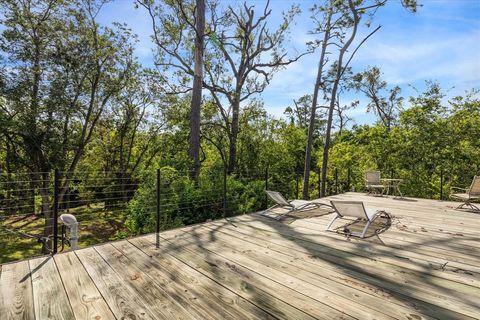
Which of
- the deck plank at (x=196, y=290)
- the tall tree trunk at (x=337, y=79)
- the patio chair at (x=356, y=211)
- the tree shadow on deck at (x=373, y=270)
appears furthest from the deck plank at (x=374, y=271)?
the tall tree trunk at (x=337, y=79)

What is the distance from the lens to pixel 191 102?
968 cm

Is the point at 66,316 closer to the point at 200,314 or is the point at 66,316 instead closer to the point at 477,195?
the point at 200,314

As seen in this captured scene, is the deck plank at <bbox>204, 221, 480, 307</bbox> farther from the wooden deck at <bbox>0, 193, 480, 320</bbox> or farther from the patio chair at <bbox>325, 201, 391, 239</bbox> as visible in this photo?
the patio chair at <bbox>325, 201, 391, 239</bbox>

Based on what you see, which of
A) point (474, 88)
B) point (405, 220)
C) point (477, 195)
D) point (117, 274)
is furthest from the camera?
point (474, 88)

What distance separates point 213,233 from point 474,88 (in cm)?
1298

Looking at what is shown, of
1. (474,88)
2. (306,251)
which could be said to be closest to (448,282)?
(306,251)

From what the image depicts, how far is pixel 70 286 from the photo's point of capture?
2.28 m

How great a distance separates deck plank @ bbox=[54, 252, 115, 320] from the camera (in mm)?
1888

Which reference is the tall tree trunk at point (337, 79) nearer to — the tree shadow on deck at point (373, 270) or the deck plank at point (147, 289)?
the tree shadow on deck at point (373, 270)

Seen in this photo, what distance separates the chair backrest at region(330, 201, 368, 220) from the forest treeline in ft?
10.2

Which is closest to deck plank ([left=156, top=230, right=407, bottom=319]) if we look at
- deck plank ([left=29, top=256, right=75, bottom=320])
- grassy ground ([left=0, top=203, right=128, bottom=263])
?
deck plank ([left=29, top=256, right=75, bottom=320])

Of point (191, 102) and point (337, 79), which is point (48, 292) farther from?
point (337, 79)

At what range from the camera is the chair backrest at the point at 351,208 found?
3.71 meters

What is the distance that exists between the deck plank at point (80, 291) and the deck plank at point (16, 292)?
253mm
